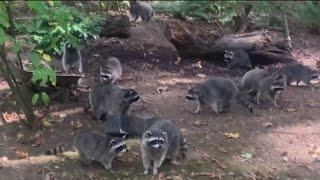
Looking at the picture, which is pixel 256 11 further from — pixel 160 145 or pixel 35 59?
pixel 35 59

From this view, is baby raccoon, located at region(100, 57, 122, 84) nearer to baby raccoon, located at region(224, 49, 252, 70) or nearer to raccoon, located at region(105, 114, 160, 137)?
raccoon, located at region(105, 114, 160, 137)

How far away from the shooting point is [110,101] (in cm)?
818

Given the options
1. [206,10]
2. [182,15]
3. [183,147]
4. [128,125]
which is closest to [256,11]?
[206,10]

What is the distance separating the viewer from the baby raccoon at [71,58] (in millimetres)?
10297

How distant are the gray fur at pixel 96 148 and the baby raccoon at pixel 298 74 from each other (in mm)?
4301

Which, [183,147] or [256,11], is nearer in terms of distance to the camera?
[183,147]

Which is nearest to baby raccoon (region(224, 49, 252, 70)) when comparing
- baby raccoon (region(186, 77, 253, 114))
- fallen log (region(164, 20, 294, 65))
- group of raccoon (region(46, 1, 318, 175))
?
group of raccoon (region(46, 1, 318, 175))

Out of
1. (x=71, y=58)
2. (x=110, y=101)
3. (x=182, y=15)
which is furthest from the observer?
(x=182, y=15)

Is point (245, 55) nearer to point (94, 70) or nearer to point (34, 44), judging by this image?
point (94, 70)

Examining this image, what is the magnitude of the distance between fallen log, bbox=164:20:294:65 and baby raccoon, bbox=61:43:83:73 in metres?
1.64

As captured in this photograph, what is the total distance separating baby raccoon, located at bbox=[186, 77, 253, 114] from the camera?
28.3ft

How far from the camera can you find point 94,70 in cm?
1052

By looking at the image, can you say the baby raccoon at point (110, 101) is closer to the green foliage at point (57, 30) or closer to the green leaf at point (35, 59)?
the green foliage at point (57, 30)

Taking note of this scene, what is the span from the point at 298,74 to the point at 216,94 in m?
2.20
